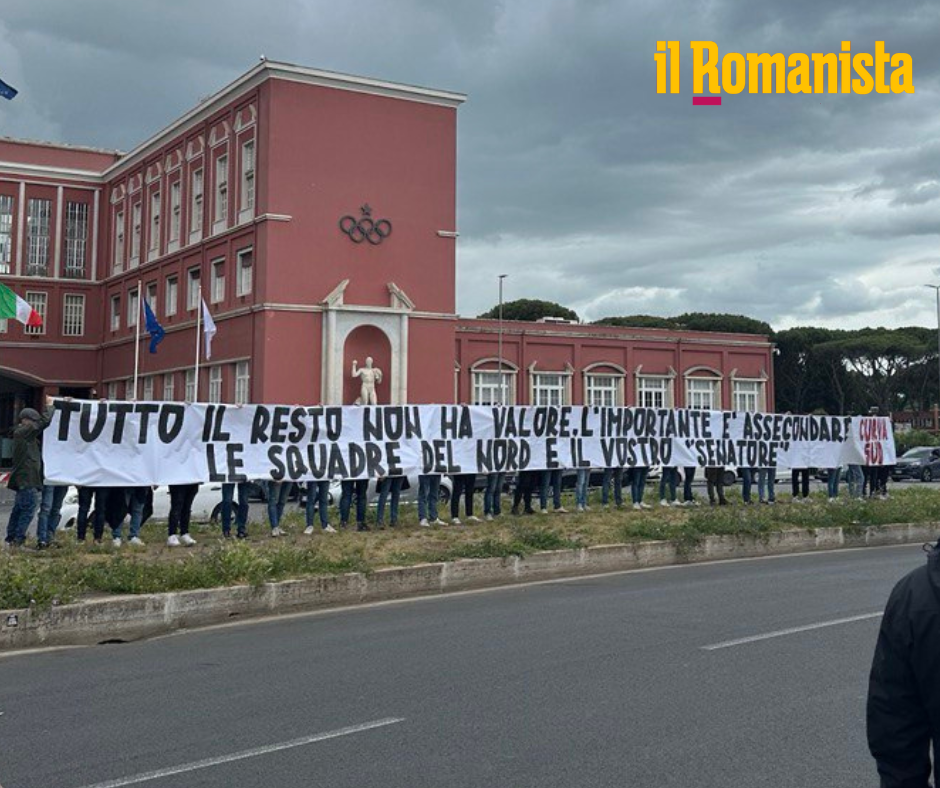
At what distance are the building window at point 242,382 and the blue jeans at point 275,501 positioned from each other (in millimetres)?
29815

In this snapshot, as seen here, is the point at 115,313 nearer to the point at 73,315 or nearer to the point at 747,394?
the point at 73,315

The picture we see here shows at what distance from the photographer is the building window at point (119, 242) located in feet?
197

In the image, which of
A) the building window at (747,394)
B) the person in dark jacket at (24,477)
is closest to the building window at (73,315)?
the building window at (747,394)

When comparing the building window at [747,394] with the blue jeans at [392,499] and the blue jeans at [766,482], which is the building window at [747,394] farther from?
the blue jeans at [392,499]

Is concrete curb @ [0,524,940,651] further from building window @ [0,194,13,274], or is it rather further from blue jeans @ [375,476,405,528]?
building window @ [0,194,13,274]

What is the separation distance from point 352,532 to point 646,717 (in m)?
9.69

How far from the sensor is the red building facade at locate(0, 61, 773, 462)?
4478 centimetres

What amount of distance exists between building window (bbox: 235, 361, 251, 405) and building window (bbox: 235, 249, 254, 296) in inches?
126

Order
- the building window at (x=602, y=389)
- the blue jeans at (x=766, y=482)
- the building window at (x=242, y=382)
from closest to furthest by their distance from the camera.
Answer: the blue jeans at (x=766, y=482), the building window at (x=242, y=382), the building window at (x=602, y=389)

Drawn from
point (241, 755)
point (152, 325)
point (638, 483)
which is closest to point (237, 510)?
point (638, 483)

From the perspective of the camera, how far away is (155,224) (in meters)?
55.9

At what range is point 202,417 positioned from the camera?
1578cm

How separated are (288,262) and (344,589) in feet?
111

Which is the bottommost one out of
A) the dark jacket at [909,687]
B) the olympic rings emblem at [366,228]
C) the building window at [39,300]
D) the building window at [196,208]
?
the dark jacket at [909,687]
